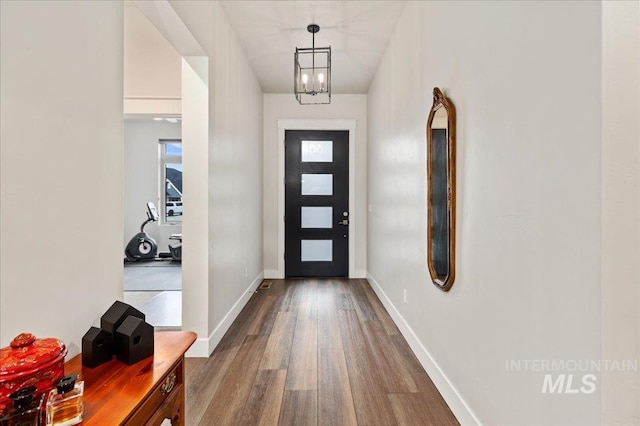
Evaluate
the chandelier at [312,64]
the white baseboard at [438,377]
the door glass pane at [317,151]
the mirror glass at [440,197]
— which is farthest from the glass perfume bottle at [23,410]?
the door glass pane at [317,151]

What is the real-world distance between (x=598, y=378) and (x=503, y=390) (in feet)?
1.77

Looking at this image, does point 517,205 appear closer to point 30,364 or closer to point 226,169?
point 30,364

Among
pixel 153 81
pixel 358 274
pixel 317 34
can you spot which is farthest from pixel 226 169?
pixel 358 274

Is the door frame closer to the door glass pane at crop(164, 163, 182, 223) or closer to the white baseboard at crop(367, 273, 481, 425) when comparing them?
the white baseboard at crop(367, 273, 481, 425)

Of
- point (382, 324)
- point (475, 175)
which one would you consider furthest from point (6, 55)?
point (382, 324)

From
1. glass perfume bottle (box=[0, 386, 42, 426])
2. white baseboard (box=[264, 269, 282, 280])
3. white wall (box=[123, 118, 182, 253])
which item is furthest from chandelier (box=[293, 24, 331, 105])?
white wall (box=[123, 118, 182, 253])

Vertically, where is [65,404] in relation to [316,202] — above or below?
below

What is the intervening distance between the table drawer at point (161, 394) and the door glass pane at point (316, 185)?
164 inches

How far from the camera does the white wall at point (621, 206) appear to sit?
0.82 meters

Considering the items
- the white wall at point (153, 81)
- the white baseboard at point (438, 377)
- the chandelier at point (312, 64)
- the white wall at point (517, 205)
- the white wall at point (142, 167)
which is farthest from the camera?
the white wall at point (142, 167)

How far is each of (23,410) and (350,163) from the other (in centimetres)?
485

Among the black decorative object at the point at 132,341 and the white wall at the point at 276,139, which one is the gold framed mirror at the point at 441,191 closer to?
the black decorative object at the point at 132,341

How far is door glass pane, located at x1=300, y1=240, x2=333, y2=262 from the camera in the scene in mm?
5352

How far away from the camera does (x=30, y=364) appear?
31.8 inches
